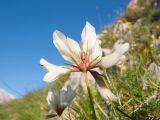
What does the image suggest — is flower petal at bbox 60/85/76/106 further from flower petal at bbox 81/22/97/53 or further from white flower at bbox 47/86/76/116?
flower petal at bbox 81/22/97/53

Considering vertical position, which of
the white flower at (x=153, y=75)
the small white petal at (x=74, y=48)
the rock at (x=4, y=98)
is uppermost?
the rock at (x=4, y=98)

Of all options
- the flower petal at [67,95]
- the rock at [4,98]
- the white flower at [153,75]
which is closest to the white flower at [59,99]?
the flower petal at [67,95]

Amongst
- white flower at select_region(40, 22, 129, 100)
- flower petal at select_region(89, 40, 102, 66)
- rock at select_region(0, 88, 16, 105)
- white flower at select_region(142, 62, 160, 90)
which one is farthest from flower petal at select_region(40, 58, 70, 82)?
rock at select_region(0, 88, 16, 105)

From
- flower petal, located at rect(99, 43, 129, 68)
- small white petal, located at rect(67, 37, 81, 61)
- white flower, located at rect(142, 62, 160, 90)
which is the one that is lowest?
white flower, located at rect(142, 62, 160, 90)

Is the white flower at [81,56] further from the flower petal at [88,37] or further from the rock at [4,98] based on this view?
the rock at [4,98]

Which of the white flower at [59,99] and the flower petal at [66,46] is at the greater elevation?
the flower petal at [66,46]

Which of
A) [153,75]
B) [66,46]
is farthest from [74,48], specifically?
[153,75]

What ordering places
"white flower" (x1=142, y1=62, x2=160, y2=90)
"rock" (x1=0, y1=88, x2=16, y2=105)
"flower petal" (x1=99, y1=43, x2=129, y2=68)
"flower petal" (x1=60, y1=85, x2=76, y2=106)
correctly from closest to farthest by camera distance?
"flower petal" (x1=99, y1=43, x2=129, y2=68), "flower petal" (x1=60, y1=85, x2=76, y2=106), "white flower" (x1=142, y1=62, x2=160, y2=90), "rock" (x1=0, y1=88, x2=16, y2=105)

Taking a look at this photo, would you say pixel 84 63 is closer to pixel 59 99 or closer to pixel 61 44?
pixel 61 44

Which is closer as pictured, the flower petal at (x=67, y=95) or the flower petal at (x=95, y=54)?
the flower petal at (x=95, y=54)
